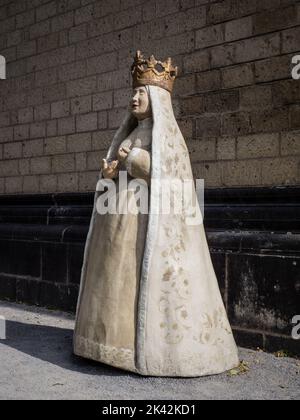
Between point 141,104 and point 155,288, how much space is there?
45.1 inches

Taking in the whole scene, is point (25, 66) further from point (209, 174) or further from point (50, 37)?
point (209, 174)

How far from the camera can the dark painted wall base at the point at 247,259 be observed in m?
3.77

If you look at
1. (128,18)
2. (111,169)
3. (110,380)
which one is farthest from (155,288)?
(128,18)

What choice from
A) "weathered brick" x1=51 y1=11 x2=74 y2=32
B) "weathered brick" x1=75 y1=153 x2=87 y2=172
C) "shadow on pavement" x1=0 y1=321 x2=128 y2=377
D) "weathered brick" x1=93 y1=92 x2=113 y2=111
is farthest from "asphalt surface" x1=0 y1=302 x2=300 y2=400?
"weathered brick" x1=51 y1=11 x2=74 y2=32

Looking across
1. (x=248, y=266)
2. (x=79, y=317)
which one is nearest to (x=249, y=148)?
(x=248, y=266)

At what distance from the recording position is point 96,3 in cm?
582

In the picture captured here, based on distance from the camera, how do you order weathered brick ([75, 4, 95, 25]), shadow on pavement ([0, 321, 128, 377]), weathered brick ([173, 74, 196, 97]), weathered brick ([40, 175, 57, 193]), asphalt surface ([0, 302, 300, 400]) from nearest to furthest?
asphalt surface ([0, 302, 300, 400])
shadow on pavement ([0, 321, 128, 377])
weathered brick ([173, 74, 196, 97])
weathered brick ([75, 4, 95, 25])
weathered brick ([40, 175, 57, 193])

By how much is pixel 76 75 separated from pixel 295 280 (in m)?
3.58

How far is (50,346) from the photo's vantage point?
3.90m

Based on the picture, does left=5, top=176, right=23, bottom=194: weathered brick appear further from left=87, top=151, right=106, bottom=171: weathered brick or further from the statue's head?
the statue's head

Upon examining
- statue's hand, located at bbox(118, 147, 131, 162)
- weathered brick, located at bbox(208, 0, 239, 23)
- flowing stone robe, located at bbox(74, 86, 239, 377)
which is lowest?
flowing stone robe, located at bbox(74, 86, 239, 377)

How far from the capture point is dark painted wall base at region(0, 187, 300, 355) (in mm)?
3770

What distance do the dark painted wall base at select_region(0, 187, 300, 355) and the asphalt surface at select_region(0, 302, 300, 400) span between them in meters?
0.26

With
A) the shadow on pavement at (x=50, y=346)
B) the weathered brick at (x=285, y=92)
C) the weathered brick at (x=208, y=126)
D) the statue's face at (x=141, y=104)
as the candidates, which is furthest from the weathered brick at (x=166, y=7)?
the shadow on pavement at (x=50, y=346)
